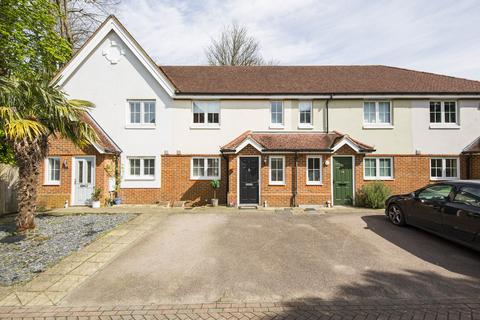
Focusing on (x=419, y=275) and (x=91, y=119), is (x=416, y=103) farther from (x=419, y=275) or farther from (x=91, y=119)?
(x=91, y=119)

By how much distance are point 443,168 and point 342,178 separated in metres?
5.90

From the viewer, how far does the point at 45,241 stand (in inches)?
281

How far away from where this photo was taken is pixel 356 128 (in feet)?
46.0

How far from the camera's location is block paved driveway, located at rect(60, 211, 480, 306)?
428 cm

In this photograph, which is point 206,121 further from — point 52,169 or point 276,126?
point 52,169

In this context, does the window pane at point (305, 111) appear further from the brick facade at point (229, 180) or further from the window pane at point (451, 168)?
the window pane at point (451, 168)

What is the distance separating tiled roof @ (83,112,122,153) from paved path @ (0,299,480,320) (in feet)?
31.4

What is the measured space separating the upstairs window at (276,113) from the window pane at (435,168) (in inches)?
340

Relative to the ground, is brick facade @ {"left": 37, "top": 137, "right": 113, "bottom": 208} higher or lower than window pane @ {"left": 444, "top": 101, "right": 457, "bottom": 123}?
lower

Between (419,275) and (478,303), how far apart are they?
1.02 m

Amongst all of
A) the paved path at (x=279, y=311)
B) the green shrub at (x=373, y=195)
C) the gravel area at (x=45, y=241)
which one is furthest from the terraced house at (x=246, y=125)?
the paved path at (x=279, y=311)

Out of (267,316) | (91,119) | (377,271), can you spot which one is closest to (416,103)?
(377,271)

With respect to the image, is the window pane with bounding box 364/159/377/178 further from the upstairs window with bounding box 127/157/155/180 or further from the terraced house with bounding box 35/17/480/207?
the upstairs window with bounding box 127/157/155/180

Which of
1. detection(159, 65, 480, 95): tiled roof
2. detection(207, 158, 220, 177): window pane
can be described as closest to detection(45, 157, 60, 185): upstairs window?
detection(159, 65, 480, 95): tiled roof
